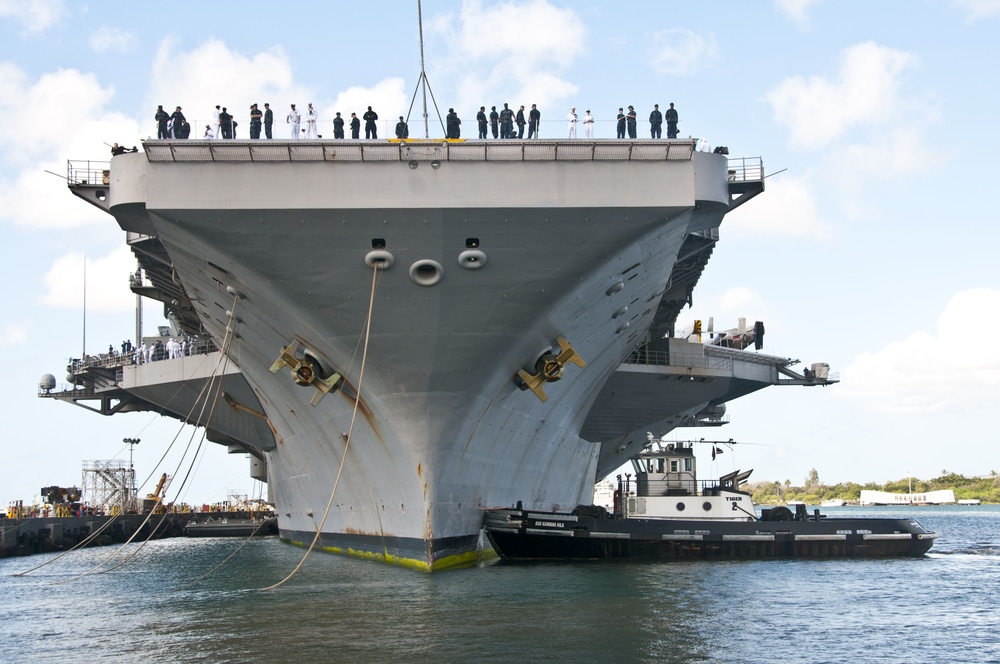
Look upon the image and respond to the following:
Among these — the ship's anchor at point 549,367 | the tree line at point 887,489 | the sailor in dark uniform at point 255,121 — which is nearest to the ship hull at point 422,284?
the ship's anchor at point 549,367

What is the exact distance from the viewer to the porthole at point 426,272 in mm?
15711

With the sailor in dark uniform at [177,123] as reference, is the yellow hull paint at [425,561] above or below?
below

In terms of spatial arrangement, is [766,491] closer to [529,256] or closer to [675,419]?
[675,419]

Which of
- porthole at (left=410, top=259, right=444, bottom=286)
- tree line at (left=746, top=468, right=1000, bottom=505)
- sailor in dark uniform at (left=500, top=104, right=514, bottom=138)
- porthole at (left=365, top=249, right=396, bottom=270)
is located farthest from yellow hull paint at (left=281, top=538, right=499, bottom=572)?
tree line at (left=746, top=468, right=1000, bottom=505)

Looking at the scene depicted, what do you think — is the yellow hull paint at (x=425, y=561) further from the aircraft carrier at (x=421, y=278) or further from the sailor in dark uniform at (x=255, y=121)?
the sailor in dark uniform at (x=255, y=121)

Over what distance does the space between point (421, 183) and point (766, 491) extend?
14219 cm

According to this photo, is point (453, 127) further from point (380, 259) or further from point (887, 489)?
point (887, 489)

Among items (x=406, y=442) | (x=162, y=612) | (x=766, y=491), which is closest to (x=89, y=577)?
(x=162, y=612)

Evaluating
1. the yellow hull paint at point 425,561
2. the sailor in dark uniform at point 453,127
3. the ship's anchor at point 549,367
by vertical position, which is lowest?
the yellow hull paint at point 425,561

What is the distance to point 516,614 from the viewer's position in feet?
47.1

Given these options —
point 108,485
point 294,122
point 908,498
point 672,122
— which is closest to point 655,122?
point 672,122

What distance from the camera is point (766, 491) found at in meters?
150

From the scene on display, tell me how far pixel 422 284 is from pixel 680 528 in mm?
10408

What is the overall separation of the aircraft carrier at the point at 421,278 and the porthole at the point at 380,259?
28 mm
